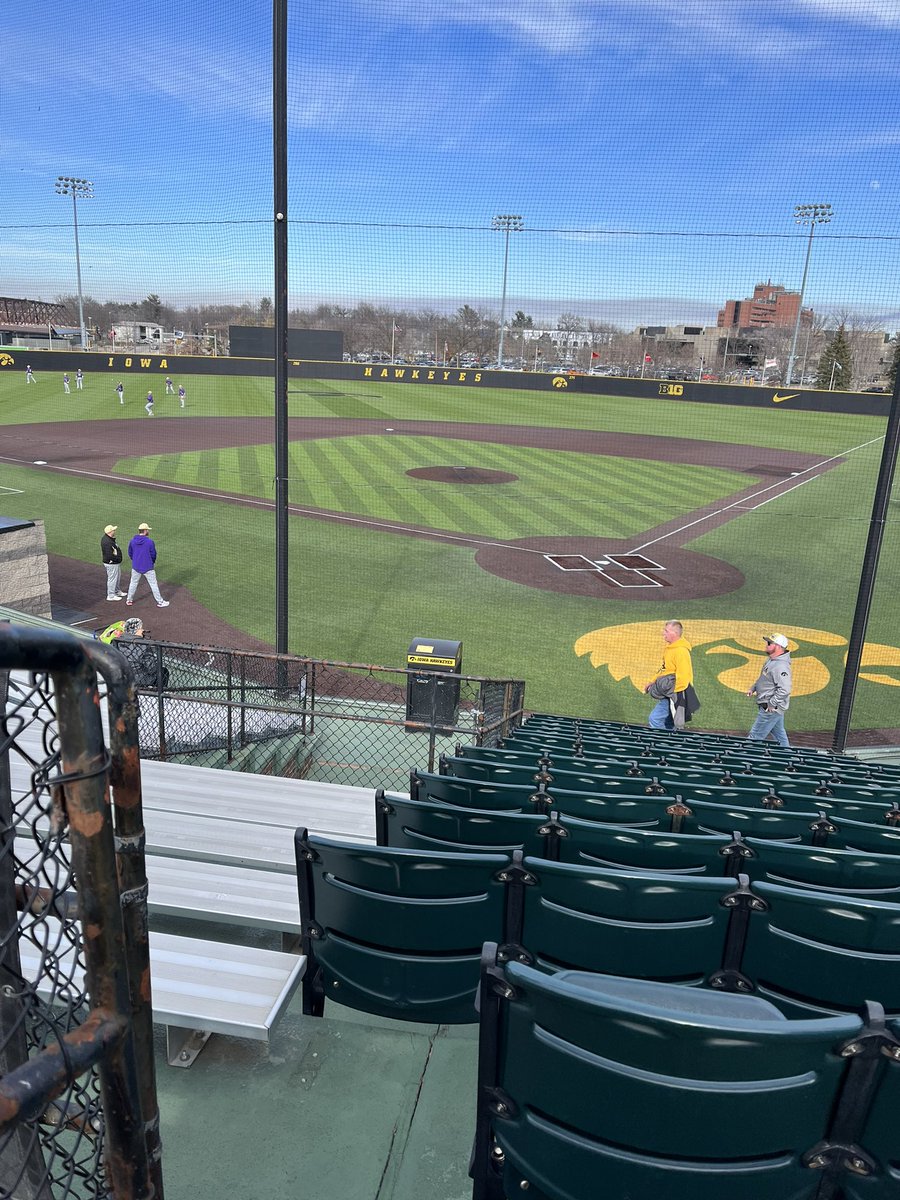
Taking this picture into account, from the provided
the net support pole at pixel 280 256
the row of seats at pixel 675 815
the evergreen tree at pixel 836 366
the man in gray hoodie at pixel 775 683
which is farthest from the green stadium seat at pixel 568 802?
the evergreen tree at pixel 836 366

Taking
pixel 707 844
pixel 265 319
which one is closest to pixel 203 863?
pixel 707 844

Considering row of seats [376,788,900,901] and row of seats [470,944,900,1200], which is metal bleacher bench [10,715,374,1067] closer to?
row of seats [376,788,900,901]

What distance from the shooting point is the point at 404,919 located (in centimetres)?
261

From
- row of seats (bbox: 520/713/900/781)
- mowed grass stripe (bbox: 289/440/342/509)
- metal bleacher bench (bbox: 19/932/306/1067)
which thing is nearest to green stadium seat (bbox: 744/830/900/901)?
metal bleacher bench (bbox: 19/932/306/1067)

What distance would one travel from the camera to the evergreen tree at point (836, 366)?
34.4 meters

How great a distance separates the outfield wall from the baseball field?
6.19 ft

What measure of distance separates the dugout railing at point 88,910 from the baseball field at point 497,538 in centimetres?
1044

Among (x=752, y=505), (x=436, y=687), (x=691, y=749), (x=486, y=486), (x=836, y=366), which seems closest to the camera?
(x=691, y=749)

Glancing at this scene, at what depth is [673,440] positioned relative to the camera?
43719 millimetres

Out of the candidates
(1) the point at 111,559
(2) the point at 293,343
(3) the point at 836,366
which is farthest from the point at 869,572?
(3) the point at 836,366

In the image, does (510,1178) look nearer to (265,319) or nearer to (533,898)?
(533,898)

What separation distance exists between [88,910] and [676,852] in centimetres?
244

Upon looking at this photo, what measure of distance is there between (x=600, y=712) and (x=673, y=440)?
115 feet

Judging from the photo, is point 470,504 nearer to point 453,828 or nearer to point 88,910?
point 453,828
